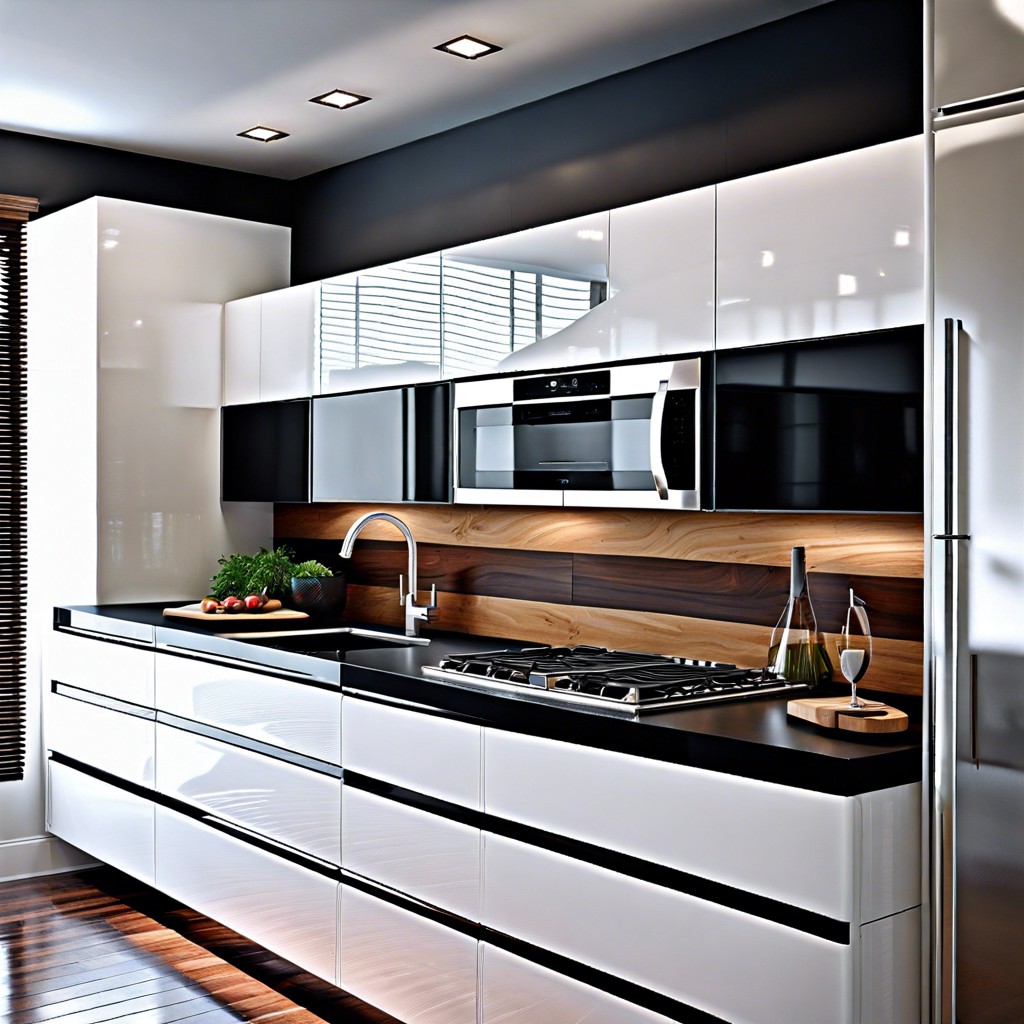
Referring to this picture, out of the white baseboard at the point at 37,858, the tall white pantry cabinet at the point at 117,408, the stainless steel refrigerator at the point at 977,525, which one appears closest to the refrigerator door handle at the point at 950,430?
the stainless steel refrigerator at the point at 977,525

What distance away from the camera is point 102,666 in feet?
14.4

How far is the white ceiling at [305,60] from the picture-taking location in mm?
3324

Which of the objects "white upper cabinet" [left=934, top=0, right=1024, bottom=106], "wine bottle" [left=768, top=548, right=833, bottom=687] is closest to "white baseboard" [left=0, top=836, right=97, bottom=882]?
"wine bottle" [left=768, top=548, right=833, bottom=687]

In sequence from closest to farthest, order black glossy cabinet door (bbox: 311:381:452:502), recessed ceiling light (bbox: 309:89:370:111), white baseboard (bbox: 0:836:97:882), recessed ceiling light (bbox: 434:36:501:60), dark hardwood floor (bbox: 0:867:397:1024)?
dark hardwood floor (bbox: 0:867:397:1024), recessed ceiling light (bbox: 434:36:501:60), black glossy cabinet door (bbox: 311:381:452:502), recessed ceiling light (bbox: 309:89:370:111), white baseboard (bbox: 0:836:97:882)

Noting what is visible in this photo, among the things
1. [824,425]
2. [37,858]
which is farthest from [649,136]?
[37,858]

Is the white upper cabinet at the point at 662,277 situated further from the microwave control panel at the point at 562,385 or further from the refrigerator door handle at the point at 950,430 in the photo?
the refrigerator door handle at the point at 950,430

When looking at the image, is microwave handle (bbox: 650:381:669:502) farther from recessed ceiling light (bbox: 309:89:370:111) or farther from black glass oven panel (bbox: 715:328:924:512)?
recessed ceiling light (bbox: 309:89:370:111)

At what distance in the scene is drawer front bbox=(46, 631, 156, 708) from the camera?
4.20 m

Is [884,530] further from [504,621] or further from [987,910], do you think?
[504,621]

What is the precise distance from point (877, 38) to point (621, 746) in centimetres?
184

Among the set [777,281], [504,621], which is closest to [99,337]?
[504,621]

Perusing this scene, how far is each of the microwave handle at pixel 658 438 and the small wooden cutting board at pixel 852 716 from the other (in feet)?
2.38

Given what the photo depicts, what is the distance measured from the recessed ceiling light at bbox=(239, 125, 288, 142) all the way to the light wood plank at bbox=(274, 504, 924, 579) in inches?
55.0

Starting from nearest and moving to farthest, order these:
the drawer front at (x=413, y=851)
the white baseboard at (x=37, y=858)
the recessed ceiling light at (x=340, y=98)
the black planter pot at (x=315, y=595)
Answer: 1. the drawer front at (x=413, y=851)
2. the recessed ceiling light at (x=340, y=98)
3. the black planter pot at (x=315, y=595)
4. the white baseboard at (x=37, y=858)
